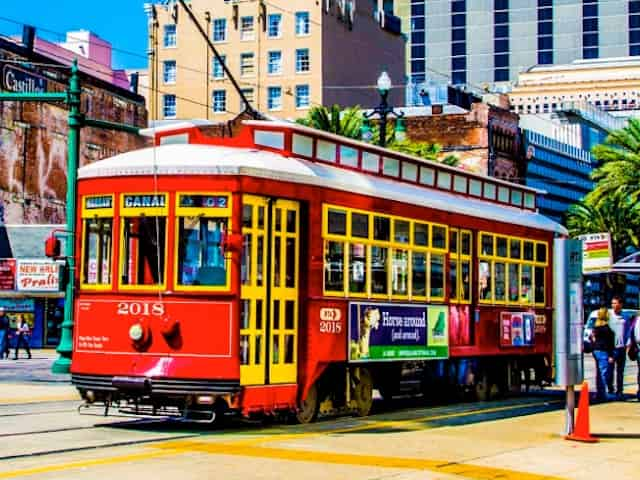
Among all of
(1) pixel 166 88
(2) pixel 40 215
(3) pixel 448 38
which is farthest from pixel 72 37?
(3) pixel 448 38

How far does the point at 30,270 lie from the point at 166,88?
128 feet

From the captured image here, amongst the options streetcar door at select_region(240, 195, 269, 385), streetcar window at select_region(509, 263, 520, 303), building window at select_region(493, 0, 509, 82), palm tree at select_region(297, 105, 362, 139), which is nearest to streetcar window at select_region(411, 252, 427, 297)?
streetcar window at select_region(509, 263, 520, 303)

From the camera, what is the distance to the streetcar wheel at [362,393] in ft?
53.8

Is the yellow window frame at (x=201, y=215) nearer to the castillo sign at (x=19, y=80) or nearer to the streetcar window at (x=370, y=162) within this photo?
the streetcar window at (x=370, y=162)

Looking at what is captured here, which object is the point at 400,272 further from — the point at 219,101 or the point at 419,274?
the point at 219,101

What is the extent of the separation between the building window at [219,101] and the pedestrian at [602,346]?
6617 centimetres

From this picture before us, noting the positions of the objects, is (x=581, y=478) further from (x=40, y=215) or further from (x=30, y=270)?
(x=40, y=215)

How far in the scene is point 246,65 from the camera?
8712 cm

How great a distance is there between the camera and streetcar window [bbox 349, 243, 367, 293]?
15915 mm

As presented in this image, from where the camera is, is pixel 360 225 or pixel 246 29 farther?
pixel 246 29

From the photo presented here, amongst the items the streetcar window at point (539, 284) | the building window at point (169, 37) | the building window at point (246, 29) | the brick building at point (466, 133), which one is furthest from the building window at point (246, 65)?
the streetcar window at point (539, 284)

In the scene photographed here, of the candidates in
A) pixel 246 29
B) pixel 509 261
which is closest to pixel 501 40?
pixel 246 29

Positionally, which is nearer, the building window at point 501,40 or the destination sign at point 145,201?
the destination sign at point 145,201

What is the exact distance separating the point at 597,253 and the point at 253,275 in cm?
1471
